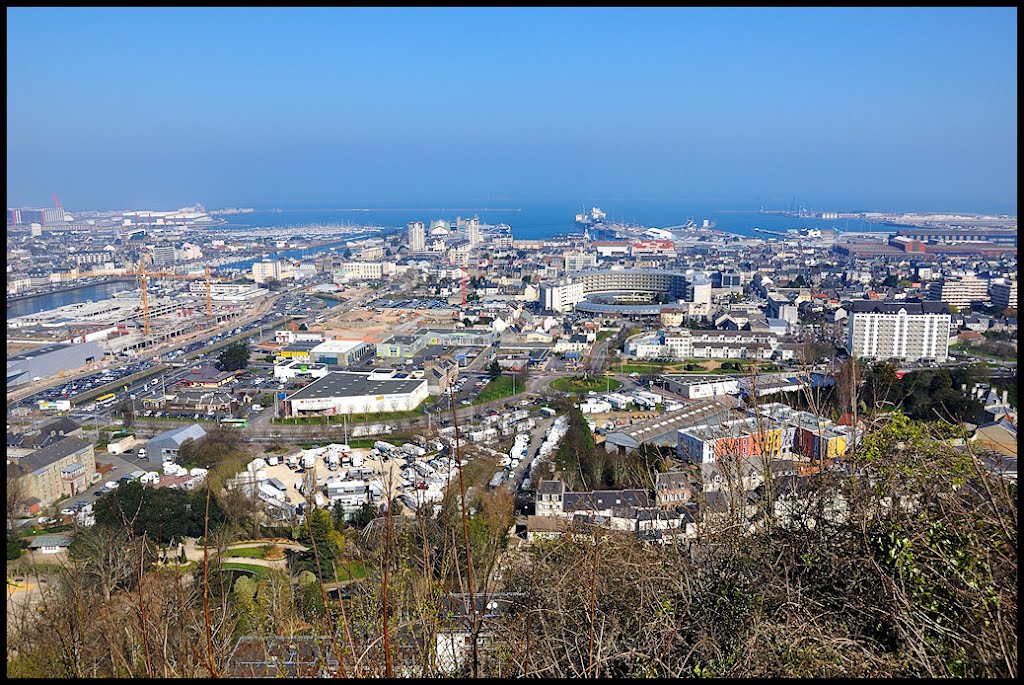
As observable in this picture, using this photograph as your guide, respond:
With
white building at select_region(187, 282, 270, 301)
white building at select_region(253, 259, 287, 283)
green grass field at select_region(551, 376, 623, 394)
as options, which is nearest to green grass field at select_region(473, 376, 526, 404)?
green grass field at select_region(551, 376, 623, 394)

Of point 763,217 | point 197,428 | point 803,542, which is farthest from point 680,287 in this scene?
point 763,217

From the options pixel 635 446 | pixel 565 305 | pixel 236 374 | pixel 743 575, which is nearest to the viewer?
pixel 743 575

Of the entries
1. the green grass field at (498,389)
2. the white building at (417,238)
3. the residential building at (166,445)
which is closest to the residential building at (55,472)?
the residential building at (166,445)

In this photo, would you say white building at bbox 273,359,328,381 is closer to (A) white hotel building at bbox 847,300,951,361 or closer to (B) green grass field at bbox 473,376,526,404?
(B) green grass field at bbox 473,376,526,404

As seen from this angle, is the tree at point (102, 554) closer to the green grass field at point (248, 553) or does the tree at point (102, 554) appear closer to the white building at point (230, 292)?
the green grass field at point (248, 553)

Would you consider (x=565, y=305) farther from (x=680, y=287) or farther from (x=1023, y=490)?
(x=1023, y=490)

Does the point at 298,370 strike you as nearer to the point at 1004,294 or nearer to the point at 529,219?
the point at 1004,294
